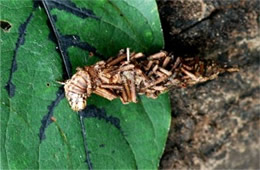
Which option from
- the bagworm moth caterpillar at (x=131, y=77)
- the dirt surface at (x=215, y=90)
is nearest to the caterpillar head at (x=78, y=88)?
the bagworm moth caterpillar at (x=131, y=77)

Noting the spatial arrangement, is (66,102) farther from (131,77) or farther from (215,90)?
(215,90)

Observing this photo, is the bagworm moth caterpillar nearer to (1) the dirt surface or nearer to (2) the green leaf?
(2) the green leaf

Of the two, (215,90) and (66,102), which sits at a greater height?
(66,102)

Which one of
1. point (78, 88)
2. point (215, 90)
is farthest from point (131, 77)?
point (215, 90)

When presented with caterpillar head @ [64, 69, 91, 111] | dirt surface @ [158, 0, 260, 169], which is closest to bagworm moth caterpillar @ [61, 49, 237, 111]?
caterpillar head @ [64, 69, 91, 111]

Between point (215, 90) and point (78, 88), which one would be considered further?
point (215, 90)

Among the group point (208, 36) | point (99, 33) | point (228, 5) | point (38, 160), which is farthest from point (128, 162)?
point (228, 5)
